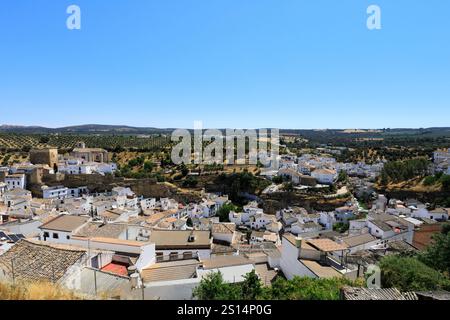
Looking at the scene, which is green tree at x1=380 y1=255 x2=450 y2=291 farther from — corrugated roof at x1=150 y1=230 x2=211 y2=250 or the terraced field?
→ the terraced field

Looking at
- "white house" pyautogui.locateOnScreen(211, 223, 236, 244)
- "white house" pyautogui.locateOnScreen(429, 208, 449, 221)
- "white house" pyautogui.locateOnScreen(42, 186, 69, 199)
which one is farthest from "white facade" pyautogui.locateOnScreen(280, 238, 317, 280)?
"white house" pyautogui.locateOnScreen(42, 186, 69, 199)

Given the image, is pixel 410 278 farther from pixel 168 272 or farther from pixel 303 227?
pixel 303 227

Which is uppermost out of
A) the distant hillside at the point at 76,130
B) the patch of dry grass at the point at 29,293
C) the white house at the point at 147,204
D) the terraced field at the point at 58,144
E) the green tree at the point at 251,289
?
the distant hillside at the point at 76,130

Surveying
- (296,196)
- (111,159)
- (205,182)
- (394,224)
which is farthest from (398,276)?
(111,159)

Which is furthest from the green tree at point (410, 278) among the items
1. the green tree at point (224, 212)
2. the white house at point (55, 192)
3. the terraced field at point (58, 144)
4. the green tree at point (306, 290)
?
the terraced field at point (58, 144)

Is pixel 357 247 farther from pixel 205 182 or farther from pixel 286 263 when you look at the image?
pixel 205 182

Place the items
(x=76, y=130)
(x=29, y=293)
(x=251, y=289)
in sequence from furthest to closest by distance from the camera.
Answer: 1. (x=76, y=130)
2. (x=251, y=289)
3. (x=29, y=293)

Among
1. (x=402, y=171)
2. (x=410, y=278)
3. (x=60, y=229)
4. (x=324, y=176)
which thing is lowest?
(x=324, y=176)

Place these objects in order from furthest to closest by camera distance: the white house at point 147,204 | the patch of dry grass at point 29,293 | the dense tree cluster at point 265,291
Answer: the white house at point 147,204, the dense tree cluster at point 265,291, the patch of dry grass at point 29,293

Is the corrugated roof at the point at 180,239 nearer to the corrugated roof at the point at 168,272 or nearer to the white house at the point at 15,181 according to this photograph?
the corrugated roof at the point at 168,272

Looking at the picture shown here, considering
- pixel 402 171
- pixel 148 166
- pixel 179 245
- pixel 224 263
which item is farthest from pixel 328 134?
pixel 224 263

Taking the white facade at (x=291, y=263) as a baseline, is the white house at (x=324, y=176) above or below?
below

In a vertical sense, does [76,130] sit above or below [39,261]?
above
